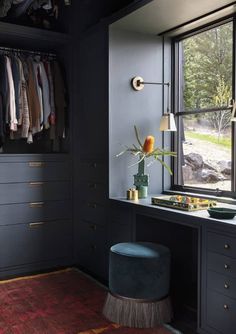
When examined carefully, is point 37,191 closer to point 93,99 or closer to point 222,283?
point 93,99

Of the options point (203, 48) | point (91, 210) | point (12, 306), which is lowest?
point (12, 306)

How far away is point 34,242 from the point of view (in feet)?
11.1

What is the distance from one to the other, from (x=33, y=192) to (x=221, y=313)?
1918mm

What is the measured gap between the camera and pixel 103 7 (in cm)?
340

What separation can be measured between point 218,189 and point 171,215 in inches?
24.9

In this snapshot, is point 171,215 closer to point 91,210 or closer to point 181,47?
point 91,210

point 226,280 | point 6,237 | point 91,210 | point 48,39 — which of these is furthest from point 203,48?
point 6,237

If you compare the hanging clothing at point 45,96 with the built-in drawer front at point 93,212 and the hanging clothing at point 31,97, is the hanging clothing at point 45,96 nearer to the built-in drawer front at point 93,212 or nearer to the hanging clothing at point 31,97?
the hanging clothing at point 31,97

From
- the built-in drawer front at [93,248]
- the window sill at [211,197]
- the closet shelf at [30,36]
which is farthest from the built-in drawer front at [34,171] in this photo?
the closet shelf at [30,36]

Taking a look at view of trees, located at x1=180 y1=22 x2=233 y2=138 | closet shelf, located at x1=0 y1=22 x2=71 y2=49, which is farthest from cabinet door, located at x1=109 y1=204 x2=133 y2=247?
closet shelf, located at x1=0 y1=22 x2=71 y2=49

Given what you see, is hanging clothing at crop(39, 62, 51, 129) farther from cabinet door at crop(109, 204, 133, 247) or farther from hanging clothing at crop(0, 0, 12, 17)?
cabinet door at crop(109, 204, 133, 247)

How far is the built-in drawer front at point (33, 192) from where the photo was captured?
3.25 m

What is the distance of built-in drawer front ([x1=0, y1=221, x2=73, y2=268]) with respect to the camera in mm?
3266

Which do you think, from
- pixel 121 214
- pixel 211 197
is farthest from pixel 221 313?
pixel 121 214
